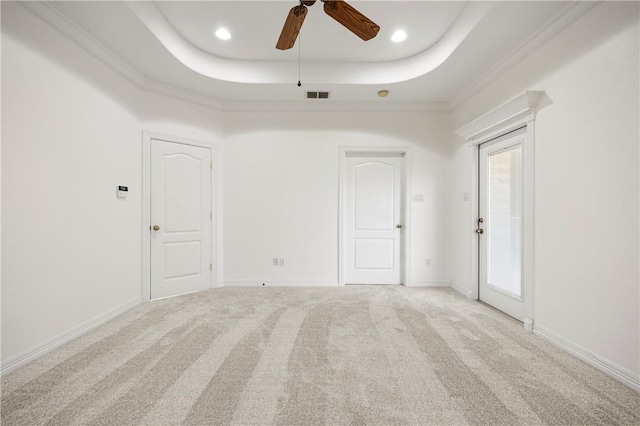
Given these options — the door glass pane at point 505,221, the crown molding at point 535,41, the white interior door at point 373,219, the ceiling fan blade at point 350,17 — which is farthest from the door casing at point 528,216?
the ceiling fan blade at point 350,17

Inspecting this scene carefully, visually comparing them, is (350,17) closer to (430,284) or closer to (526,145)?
(526,145)

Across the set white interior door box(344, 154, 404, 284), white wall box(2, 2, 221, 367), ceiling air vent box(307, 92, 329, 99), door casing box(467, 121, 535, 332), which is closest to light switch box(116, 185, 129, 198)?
white wall box(2, 2, 221, 367)

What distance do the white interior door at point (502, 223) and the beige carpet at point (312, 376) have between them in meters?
0.35

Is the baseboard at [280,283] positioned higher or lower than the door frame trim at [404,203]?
lower

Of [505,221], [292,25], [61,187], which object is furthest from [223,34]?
[505,221]

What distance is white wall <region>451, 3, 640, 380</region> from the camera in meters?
1.77

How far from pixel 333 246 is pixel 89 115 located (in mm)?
3355

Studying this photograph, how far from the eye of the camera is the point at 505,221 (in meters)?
3.02

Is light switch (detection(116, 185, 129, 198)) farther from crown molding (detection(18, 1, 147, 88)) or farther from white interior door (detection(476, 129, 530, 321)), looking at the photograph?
white interior door (detection(476, 129, 530, 321))

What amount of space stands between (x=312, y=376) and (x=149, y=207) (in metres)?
2.99

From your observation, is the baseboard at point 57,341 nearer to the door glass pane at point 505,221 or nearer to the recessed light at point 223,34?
the recessed light at point 223,34

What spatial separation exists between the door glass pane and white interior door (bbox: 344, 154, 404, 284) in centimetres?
129

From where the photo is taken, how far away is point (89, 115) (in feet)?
8.52

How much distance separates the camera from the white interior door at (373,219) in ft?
13.8
